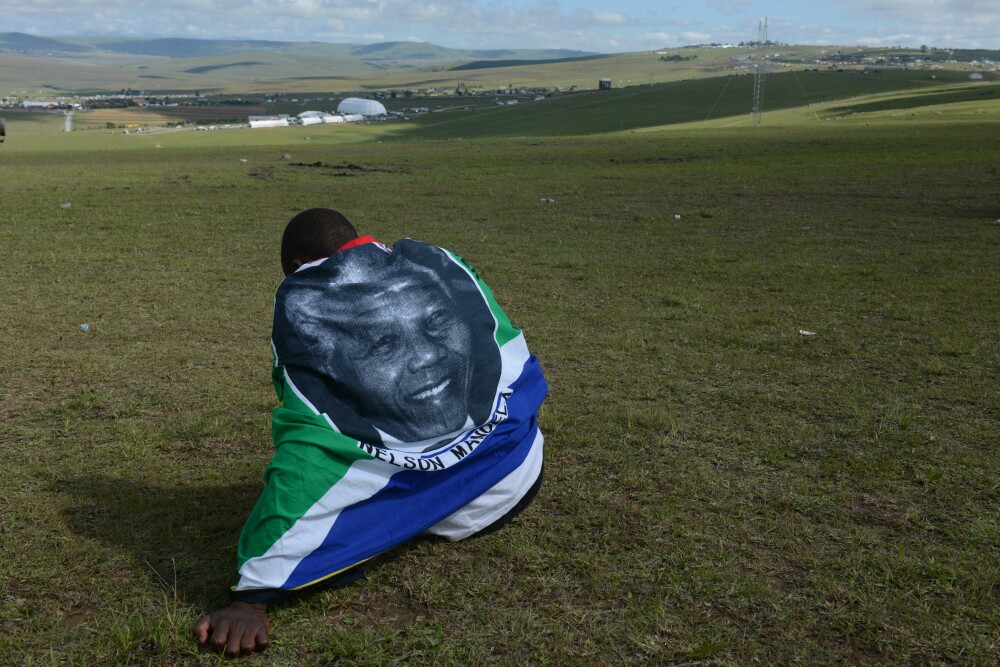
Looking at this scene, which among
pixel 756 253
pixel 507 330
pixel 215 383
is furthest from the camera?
pixel 756 253

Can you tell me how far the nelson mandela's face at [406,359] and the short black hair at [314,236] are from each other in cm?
32

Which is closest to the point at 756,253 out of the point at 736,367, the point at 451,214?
the point at 736,367

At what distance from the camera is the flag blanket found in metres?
3.53

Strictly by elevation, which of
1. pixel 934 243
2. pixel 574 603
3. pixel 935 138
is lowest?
pixel 574 603

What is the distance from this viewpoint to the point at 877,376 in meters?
6.68

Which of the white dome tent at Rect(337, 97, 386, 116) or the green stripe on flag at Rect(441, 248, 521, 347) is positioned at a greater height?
the white dome tent at Rect(337, 97, 386, 116)

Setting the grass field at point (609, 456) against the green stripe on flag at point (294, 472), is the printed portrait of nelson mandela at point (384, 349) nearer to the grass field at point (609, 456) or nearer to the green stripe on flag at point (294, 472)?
the green stripe on flag at point (294, 472)

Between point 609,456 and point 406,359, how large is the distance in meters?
1.87

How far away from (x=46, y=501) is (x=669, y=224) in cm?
1190

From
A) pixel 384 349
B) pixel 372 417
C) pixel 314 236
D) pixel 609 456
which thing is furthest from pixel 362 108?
pixel 372 417

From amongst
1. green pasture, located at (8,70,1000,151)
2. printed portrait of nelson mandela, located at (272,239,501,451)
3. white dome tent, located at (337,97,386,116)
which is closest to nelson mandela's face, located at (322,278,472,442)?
printed portrait of nelson mandela, located at (272,239,501,451)

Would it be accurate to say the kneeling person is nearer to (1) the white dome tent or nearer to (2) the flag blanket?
(2) the flag blanket

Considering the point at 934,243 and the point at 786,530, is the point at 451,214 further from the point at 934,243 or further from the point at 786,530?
the point at 786,530

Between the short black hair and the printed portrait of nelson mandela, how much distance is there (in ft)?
0.40
